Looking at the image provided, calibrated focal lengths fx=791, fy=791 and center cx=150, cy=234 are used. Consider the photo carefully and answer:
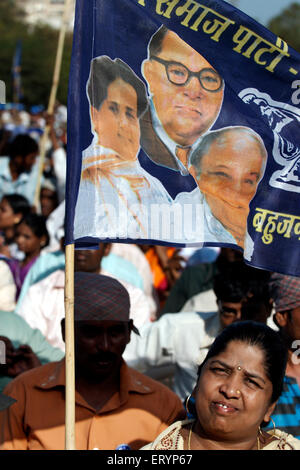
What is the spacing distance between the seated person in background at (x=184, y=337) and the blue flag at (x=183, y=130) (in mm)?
1520

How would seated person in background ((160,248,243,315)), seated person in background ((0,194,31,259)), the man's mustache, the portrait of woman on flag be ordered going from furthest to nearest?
seated person in background ((0,194,31,259))
seated person in background ((160,248,243,315))
the man's mustache
the portrait of woman on flag

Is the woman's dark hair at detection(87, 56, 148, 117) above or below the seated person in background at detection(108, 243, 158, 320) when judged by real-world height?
above

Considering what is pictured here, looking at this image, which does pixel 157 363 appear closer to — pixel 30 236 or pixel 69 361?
pixel 69 361

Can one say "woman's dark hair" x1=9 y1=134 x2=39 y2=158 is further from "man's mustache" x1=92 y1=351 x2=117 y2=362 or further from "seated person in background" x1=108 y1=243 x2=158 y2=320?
"man's mustache" x1=92 y1=351 x2=117 y2=362

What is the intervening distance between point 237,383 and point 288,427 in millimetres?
705

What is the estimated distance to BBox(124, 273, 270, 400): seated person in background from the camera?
472 cm

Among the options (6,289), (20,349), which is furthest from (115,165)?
(6,289)

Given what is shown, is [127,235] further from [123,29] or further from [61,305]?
[61,305]

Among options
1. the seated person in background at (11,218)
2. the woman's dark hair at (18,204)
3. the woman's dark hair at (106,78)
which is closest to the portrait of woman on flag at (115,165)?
the woman's dark hair at (106,78)

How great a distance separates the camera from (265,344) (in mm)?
2914

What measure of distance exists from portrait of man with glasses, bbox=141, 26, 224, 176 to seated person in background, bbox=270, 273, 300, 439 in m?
1.10

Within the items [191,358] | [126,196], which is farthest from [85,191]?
[191,358]

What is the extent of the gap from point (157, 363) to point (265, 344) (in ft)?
7.38

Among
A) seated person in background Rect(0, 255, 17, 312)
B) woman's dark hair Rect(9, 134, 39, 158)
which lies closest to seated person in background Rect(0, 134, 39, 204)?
woman's dark hair Rect(9, 134, 39, 158)
